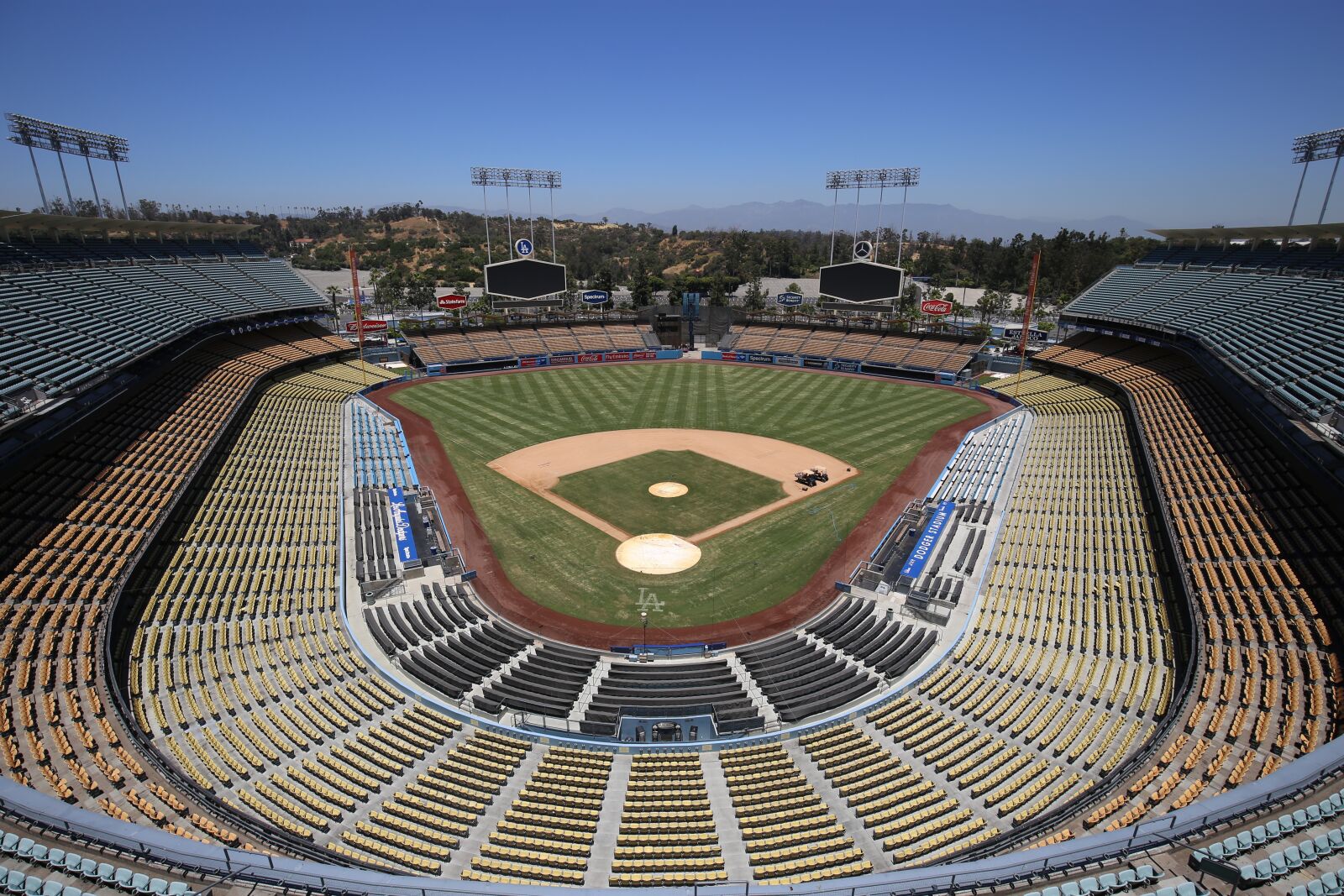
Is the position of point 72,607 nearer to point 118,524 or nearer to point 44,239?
point 118,524

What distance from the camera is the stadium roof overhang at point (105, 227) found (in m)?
51.9

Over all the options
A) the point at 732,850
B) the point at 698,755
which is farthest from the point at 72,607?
the point at 732,850

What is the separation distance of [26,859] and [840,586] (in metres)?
28.9

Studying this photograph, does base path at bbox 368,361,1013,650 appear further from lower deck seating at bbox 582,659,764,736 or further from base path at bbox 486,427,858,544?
base path at bbox 486,427,858,544

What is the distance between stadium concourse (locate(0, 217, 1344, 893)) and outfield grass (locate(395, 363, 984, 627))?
3.34 metres

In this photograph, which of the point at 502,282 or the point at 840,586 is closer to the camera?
the point at 840,586

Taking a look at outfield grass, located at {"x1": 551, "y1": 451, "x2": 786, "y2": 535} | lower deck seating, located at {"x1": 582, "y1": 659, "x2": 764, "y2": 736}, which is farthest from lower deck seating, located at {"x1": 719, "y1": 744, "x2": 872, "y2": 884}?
outfield grass, located at {"x1": 551, "y1": 451, "x2": 786, "y2": 535}

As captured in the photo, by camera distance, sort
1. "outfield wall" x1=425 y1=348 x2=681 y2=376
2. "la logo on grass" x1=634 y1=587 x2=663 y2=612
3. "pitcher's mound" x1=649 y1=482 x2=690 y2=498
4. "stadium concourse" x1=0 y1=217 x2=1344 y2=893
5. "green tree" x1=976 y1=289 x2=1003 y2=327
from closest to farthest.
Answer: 1. "stadium concourse" x1=0 y1=217 x2=1344 y2=893
2. "la logo on grass" x1=634 y1=587 x2=663 y2=612
3. "pitcher's mound" x1=649 y1=482 x2=690 y2=498
4. "outfield wall" x1=425 y1=348 x2=681 y2=376
5. "green tree" x1=976 y1=289 x2=1003 y2=327

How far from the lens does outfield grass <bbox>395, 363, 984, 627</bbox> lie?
108ft

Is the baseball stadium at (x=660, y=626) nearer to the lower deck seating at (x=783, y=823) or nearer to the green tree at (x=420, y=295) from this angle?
the lower deck seating at (x=783, y=823)

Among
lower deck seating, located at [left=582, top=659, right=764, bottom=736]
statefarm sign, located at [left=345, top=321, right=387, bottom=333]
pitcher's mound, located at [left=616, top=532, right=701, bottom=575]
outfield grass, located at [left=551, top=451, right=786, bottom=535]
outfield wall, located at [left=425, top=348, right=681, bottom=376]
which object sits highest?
statefarm sign, located at [left=345, top=321, right=387, bottom=333]

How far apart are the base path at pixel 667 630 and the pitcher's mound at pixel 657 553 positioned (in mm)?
5265

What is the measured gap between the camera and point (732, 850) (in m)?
17.7

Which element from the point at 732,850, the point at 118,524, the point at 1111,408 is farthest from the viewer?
the point at 1111,408
